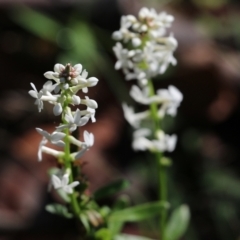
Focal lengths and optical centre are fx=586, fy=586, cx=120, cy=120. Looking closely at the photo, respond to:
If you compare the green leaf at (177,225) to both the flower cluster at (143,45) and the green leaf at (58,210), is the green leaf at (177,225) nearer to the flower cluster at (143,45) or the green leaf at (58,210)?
the green leaf at (58,210)

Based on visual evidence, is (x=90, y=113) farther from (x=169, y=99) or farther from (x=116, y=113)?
(x=116, y=113)

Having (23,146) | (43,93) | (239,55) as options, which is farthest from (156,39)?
(239,55)

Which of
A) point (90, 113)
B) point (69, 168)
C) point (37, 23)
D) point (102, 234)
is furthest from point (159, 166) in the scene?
point (37, 23)

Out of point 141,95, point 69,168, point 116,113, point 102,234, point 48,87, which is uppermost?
point 116,113

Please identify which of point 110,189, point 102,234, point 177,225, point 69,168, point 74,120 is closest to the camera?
point 74,120

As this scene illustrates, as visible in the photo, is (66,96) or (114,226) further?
(114,226)

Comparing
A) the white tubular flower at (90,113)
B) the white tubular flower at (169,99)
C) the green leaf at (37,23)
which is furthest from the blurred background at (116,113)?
the white tubular flower at (90,113)

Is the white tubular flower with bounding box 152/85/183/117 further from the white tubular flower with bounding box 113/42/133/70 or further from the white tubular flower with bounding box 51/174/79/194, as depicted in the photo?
the white tubular flower with bounding box 51/174/79/194
